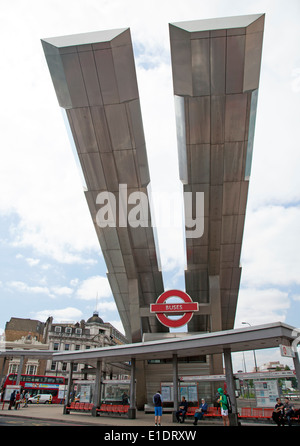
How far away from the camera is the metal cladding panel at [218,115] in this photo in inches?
517

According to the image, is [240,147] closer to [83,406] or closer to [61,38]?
[61,38]

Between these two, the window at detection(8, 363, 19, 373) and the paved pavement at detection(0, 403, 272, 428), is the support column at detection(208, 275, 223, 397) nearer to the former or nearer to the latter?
the paved pavement at detection(0, 403, 272, 428)

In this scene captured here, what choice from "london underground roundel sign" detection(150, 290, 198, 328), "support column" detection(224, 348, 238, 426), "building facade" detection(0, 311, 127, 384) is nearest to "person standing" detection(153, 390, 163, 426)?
"support column" detection(224, 348, 238, 426)

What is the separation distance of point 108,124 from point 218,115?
5.60m

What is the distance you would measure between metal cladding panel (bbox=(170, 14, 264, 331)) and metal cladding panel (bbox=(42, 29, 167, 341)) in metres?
2.31

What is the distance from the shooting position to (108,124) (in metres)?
16.2

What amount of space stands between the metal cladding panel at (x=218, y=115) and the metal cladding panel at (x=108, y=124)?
7.58 ft

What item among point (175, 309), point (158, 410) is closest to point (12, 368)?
point (175, 309)

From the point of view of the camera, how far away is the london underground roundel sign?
20500mm

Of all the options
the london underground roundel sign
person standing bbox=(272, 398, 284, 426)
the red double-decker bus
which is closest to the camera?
person standing bbox=(272, 398, 284, 426)

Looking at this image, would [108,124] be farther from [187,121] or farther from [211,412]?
[211,412]

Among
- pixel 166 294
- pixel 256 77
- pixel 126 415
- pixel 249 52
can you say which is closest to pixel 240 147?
pixel 256 77

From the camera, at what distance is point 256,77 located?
46.5ft

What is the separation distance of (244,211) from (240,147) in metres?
4.26
